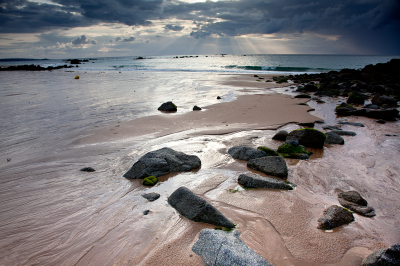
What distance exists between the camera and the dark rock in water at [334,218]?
10.3ft

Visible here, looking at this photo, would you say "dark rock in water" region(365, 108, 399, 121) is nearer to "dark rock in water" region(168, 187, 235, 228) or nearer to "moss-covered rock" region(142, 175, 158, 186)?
"dark rock in water" region(168, 187, 235, 228)

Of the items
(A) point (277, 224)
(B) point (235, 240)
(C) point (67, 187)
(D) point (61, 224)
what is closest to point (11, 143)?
(C) point (67, 187)

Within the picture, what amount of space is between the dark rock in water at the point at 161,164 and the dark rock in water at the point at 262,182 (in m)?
1.20

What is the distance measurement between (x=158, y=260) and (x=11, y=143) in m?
6.40

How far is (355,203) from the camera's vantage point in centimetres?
367

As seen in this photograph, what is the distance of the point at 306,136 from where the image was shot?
6.17m

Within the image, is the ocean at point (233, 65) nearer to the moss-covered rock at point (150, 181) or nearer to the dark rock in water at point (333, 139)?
the dark rock in water at point (333, 139)

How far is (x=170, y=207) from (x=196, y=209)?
0.52m

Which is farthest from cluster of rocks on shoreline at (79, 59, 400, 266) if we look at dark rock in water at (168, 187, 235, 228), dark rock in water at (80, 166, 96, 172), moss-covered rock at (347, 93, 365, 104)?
moss-covered rock at (347, 93, 365, 104)

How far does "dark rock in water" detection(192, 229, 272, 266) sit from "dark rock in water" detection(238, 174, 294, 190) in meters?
1.45

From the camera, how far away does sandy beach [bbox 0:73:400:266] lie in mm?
2723

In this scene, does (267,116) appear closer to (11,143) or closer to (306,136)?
(306,136)

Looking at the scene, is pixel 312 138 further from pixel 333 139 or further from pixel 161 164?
pixel 161 164

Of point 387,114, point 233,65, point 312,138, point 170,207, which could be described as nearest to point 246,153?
point 312,138
